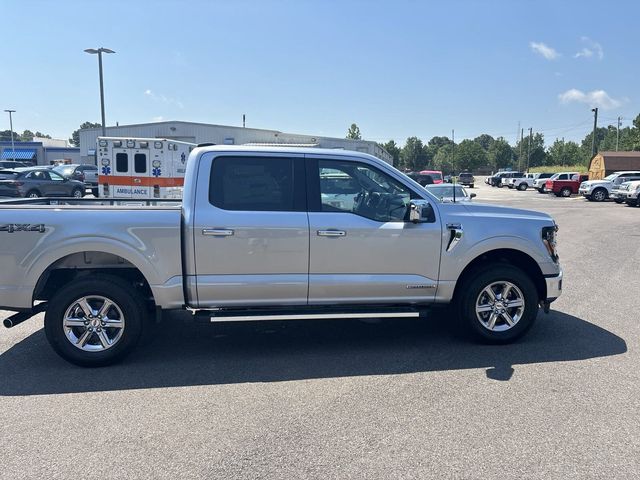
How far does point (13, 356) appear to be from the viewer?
5.05 meters

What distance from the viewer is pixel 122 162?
17.4 metres

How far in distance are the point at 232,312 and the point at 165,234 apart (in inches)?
37.8

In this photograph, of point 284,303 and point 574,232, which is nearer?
point 284,303

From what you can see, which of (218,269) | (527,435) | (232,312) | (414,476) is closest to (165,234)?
(218,269)

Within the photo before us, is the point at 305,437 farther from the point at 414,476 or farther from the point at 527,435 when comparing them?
the point at 527,435

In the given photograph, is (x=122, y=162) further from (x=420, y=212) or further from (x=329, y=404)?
(x=329, y=404)

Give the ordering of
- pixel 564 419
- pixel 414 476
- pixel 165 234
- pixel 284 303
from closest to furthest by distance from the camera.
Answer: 1. pixel 414 476
2. pixel 564 419
3. pixel 165 234
4. pixel 284 303

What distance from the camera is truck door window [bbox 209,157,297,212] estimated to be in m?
4.88

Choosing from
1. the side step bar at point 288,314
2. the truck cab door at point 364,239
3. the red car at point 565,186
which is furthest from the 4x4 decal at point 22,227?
the red car at point 565,186

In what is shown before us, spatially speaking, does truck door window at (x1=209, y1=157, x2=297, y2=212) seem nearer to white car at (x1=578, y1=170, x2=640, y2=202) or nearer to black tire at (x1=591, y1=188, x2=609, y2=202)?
white car at (x1=578, y1=170, x2=640, y2=202)

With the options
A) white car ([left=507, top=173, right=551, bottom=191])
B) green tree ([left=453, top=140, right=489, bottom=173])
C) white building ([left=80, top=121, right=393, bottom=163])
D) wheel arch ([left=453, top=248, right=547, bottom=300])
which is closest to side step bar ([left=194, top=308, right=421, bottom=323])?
wheel arch ([left=453, top=248, right=547, bottom=300])

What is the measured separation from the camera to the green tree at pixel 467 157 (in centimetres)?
11431

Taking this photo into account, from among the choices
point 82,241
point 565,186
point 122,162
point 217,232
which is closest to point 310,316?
point 217,232

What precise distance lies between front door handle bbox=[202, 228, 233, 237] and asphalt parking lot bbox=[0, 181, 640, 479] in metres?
1.22
